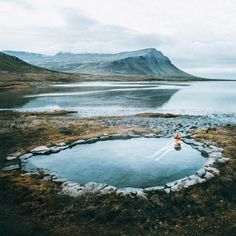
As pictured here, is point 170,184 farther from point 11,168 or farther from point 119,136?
point 119,136

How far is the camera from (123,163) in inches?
1001

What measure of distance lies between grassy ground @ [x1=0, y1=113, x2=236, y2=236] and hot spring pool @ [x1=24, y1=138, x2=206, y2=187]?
8.03 ft

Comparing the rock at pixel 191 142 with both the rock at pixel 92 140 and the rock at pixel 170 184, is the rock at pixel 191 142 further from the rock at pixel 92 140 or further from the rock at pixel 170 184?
the rock at pixel 170 184

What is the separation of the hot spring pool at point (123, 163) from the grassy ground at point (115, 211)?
2.45m

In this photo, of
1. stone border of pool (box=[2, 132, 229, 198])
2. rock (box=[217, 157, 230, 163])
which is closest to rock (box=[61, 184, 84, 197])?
stone border of pool (box=[2, 132, 229, 198])

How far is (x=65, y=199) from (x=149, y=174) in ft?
21.6

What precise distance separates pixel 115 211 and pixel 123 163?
8571mm

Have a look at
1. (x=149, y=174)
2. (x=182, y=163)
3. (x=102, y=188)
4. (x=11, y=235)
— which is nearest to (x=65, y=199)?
(x=102, y=188)

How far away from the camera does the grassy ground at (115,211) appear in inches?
602

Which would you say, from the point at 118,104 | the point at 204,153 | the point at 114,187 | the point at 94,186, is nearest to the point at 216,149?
the point at 204,153

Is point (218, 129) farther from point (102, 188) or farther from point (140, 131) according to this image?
point (102, 188)

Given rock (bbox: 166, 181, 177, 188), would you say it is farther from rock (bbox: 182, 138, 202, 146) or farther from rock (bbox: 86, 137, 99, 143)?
rock (bbox: 86, 137, 99, 143)

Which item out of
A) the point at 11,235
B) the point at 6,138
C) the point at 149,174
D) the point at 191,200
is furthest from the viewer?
the point at 6,138

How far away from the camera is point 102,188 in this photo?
19.6 m
